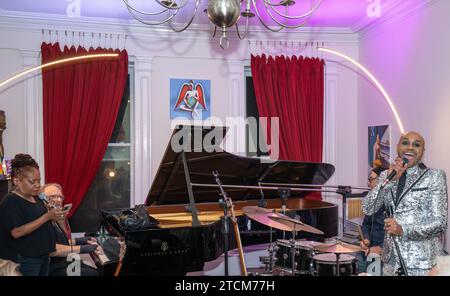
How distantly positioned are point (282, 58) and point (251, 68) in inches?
18.1

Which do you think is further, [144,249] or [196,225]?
[196,225]

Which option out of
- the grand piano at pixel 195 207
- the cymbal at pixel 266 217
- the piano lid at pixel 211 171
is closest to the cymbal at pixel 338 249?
A: the cymbal at pixel 266 217

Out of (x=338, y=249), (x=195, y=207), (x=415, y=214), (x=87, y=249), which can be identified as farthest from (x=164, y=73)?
(x=415, y=214)

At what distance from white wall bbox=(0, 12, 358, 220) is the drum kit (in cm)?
235

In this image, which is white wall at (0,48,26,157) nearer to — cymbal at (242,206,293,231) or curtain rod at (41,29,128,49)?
curtain rod at (41,29,128,49)

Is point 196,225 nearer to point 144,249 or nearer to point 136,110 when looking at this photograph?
point 144,249

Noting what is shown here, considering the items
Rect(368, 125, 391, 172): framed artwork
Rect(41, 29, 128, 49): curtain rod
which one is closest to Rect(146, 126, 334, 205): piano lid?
Rect(368, 125, 391, 172): framed artwork

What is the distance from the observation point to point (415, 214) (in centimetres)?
275

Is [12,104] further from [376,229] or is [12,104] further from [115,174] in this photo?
[376,229]

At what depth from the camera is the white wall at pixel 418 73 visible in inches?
167

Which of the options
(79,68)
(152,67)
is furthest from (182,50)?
(79,68)

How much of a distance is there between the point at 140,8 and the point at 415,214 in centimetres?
371

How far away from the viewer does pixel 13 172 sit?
2.98 m

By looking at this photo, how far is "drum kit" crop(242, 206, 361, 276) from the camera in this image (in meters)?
3.23
